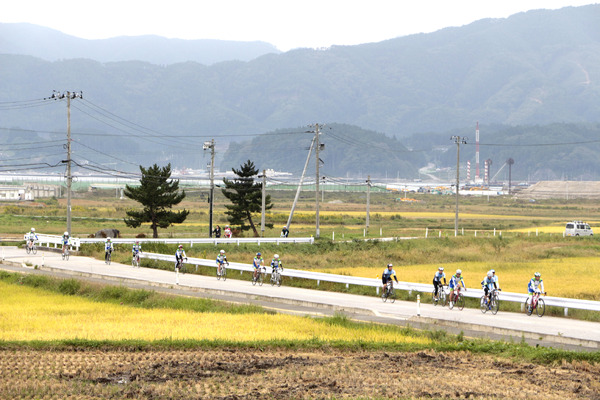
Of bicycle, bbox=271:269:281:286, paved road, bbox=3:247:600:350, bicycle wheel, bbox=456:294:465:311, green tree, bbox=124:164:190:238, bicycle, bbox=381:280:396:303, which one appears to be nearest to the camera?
paved road, bbox=3:247:600:350

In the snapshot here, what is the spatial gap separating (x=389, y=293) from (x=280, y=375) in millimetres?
14327

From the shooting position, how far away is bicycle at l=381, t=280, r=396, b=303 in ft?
100

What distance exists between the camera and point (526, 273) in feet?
139

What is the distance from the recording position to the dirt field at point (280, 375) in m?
15.3

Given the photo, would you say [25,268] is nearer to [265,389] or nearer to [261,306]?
[261,306]

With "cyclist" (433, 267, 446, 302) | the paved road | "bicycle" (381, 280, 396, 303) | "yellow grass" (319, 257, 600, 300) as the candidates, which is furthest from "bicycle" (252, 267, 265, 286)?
"cyclist" (433, 267, 446, 302)

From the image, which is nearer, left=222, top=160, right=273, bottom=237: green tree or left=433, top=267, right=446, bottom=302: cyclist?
left=433, top=267, right=446, bottom=302: cyclist

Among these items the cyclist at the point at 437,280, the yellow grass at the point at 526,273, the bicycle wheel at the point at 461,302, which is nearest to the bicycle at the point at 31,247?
the yellow grass at the point at 526,273

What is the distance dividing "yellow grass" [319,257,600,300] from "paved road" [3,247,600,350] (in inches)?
226

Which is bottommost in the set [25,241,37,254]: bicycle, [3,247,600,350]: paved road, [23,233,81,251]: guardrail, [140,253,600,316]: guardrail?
[3,247,600,350]: paved road

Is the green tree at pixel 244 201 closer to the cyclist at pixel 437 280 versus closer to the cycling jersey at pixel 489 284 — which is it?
the cyclist at pixel 437 280

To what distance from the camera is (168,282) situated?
36750 mm

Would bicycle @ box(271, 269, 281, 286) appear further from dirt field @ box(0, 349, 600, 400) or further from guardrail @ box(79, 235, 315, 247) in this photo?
guardrail @ box(79, 235, 315, 247)

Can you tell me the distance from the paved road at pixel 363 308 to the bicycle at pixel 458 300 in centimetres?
25
